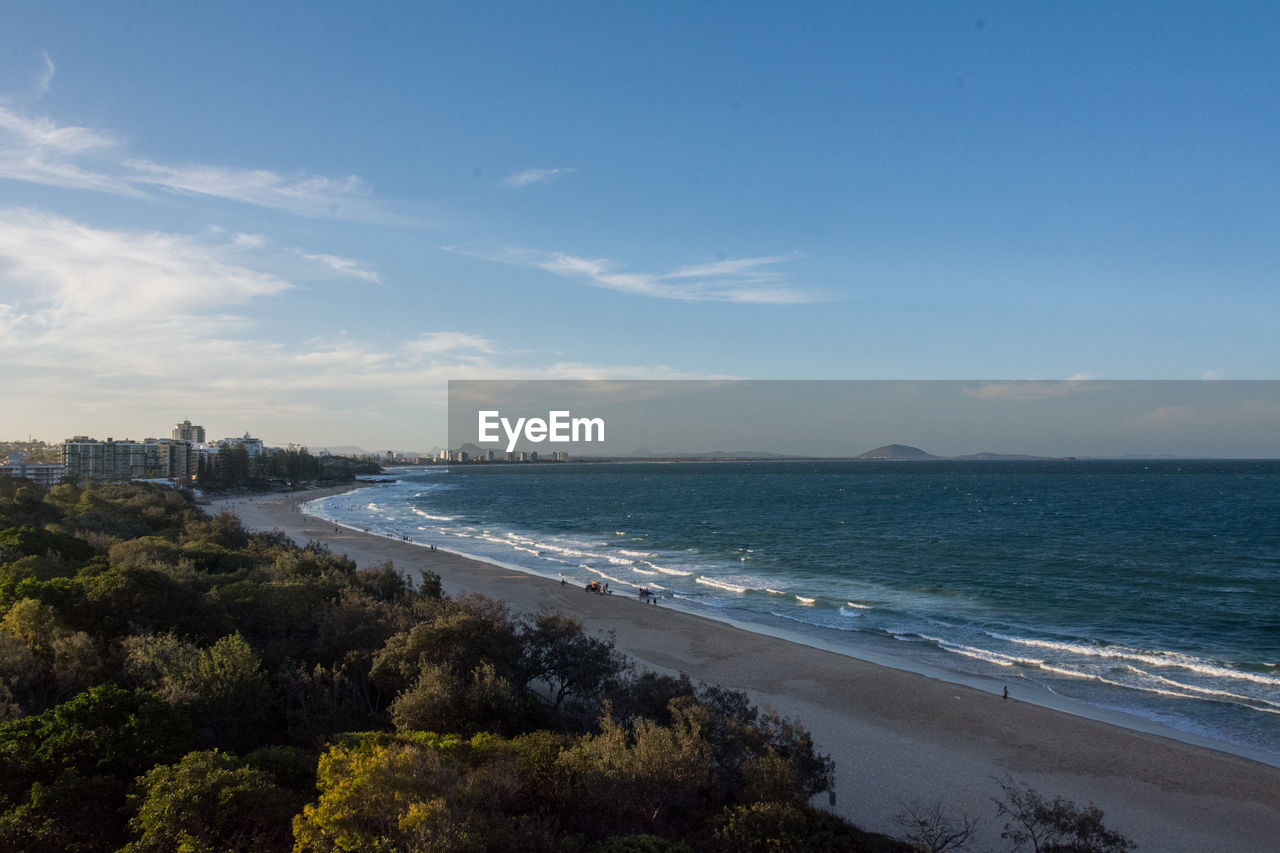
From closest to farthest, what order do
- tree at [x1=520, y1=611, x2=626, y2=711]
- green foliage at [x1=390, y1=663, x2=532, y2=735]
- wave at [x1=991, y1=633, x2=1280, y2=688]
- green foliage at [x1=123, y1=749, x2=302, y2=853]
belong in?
1. green foliage at [x1=123, y1=749, x2=302, y2=853]
2. green foliage at [x1=390, y1=663, x2=532, y2=735]
3. tree at [x1=520, y1=611, x2=626, y2=711]
4. wave at [x1=991, y1=633, x2=1280, y2=688]

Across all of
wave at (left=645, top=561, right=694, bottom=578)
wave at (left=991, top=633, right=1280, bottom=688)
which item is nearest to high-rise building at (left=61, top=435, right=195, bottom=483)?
wave at (left=645, top=561, right=694, bottom=578)

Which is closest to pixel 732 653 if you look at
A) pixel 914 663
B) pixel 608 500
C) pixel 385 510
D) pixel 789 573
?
pixel 914 663

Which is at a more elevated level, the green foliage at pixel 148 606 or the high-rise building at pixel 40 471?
the green foliage at pixel 148 606

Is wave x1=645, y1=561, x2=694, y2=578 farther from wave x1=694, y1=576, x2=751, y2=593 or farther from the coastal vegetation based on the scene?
the coastal vegetation

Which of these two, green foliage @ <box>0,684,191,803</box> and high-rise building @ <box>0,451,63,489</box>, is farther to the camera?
high-rise building @ <box>0,451,63,489</box>

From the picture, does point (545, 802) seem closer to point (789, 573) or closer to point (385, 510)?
point (789, 573)

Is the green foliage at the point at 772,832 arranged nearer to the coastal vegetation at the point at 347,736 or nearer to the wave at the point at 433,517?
the coastal vegetation at the point at 347,736

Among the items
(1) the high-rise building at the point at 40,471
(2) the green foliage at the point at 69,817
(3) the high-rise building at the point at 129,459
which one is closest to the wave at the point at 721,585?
(2) the green foliage at the point at 69,817
